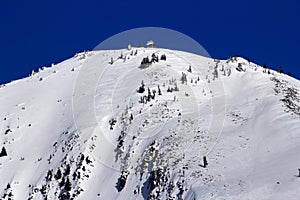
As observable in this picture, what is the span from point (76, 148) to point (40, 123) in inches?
478

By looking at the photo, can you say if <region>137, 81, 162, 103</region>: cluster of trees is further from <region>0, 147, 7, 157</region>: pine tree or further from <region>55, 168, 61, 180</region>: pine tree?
<region>0, 147, 7, 157</region>: pine tree

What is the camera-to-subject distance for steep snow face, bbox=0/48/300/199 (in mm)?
33250

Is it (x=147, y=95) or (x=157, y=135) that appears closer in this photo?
(x=157, y=135)

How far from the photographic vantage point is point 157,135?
42.6 m

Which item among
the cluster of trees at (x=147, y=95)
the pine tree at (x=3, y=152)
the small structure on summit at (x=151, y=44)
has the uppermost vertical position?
the small structure on summit at (x=151, y=44)

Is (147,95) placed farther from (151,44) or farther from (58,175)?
(151,44)

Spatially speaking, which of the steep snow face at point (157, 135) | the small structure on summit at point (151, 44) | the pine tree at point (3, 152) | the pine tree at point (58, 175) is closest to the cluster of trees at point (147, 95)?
the steep snow face at point (157, 135)

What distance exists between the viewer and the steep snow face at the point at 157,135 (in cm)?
3325

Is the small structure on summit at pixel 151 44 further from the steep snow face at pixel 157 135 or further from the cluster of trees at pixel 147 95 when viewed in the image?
the cluster of trees at pixel 147 95

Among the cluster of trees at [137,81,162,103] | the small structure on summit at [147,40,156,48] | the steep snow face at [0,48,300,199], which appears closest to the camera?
the steep snow face at [0,48,300,199]

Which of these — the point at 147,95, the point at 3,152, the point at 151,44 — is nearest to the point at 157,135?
the point at 147,95

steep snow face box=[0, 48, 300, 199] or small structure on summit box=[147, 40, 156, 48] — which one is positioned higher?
small structure on summit box=[147, 40, 156, 48]

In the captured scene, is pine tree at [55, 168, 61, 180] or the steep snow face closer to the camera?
the steep snow face

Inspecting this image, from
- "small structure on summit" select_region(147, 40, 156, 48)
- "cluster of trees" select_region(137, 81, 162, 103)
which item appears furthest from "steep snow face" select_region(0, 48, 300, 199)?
"small structure on summit" select_region(147, 40, 156, 48)
